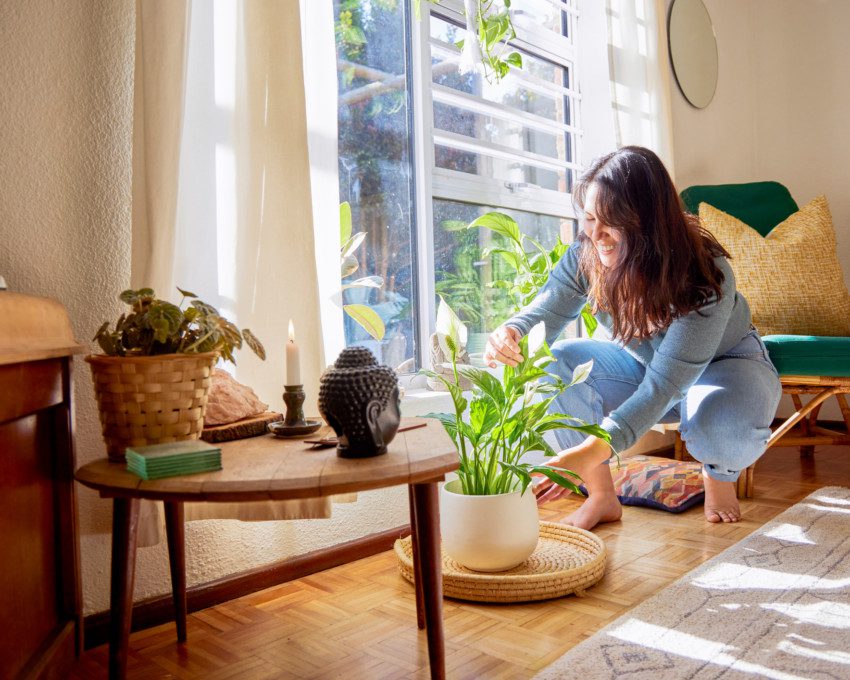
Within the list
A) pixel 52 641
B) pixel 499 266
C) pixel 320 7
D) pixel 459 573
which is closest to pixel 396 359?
pixel 499 266

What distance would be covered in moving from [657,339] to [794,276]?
0.86m

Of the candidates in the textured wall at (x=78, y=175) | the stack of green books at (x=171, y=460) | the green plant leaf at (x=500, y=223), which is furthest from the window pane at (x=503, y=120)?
the stack of green books at (x=171, y=460)

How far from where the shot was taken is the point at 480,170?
2465 millimetres

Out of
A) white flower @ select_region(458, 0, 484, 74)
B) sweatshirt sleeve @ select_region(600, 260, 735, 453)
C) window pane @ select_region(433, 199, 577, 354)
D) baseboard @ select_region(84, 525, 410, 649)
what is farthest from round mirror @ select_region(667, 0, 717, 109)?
baseboard @ select_region(84, 525, 410, 649)

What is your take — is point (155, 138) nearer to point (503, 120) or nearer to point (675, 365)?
point (675, 365)

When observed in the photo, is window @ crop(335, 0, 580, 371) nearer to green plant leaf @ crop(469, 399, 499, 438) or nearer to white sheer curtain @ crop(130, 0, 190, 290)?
green plant leaf @ crop(469, 399, 499, 438)

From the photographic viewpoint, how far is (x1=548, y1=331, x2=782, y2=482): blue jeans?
1846 millimetres

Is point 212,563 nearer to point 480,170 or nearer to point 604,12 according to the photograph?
point 480,170

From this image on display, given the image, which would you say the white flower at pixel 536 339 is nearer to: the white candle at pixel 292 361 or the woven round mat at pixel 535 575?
the woven round mat at pixel 535 575

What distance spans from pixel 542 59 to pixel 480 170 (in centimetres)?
63

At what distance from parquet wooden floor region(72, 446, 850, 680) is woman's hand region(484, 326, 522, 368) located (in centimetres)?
49

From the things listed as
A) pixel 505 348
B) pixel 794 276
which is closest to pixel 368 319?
pixel 505 348

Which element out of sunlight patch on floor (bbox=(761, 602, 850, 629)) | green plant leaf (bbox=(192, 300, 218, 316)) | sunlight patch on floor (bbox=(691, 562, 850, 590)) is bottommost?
sunlight patch on floor (bbox=(691, 562, 850, 590))

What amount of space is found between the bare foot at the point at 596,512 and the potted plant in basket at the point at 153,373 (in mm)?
1122
